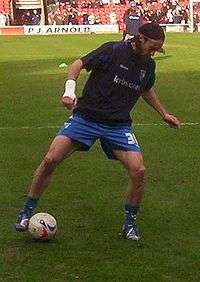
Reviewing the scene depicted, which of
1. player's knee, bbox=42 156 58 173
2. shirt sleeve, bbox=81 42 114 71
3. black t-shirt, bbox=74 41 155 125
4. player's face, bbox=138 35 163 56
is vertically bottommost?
player's knee, bbox=42 156 58 173

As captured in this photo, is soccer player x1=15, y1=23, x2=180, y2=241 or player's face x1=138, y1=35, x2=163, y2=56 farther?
soccer player x1=15, y1=23, x2=180, y2=241

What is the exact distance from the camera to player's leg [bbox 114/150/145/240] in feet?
25.8

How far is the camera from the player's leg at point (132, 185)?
7855mm

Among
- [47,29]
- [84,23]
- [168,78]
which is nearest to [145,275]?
[168,78]

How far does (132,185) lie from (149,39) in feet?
4.75

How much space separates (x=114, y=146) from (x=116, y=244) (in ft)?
3.13

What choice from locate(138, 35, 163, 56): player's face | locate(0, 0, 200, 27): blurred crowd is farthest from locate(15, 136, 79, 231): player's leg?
locate(0, 0, 200, 27): blurred crowd

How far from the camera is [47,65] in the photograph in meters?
29.9

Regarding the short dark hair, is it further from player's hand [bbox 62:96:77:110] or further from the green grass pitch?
the green grass pitch

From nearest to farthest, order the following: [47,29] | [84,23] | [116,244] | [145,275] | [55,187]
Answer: [145,275] → [116,244] → [55,187] → [47,29] → [84,23]

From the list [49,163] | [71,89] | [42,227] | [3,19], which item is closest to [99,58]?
[71,89]

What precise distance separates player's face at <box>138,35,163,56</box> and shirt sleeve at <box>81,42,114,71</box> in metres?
0.31

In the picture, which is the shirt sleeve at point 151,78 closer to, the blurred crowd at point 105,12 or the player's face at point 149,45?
the player's face at point 149,45

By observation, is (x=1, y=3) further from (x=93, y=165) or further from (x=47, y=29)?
(x=93, y=165)
